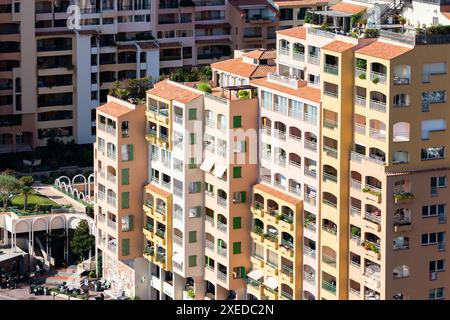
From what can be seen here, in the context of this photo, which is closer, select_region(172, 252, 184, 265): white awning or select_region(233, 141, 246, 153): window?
select_region(233, 141, 246, 153): window

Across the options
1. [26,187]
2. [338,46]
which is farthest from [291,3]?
[338,46]

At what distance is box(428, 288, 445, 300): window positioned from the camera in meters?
66.5

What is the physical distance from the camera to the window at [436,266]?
66375 mm

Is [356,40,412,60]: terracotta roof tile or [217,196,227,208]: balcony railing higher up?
[356,40,412,60]: terracotta roof tile

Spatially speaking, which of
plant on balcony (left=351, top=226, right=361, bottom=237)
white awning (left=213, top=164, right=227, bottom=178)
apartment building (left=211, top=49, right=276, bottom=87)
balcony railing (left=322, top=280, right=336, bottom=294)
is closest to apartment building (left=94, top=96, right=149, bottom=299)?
apartment building (left=211, top=49, right=276, bottom=87)

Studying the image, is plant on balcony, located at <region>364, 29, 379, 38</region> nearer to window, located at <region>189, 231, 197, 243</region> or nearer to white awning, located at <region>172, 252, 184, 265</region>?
window, located at <region>189, 231, 197, 243</region>

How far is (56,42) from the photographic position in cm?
10844

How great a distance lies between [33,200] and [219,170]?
21.7 metres

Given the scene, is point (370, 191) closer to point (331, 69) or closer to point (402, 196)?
point (402, 196)

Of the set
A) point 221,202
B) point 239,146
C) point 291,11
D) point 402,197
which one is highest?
point 291,11

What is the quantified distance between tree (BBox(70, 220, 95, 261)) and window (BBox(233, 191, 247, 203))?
14621mm

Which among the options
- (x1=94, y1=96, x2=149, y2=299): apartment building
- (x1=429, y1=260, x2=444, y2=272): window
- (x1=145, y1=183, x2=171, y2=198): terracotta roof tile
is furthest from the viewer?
(x1=94, y1=96, x2=149, y2=299): apartment building

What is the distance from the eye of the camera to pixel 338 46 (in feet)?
222

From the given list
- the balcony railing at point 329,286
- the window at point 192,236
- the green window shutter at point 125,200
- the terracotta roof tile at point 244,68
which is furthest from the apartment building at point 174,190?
the balcony railing at point 329,286
